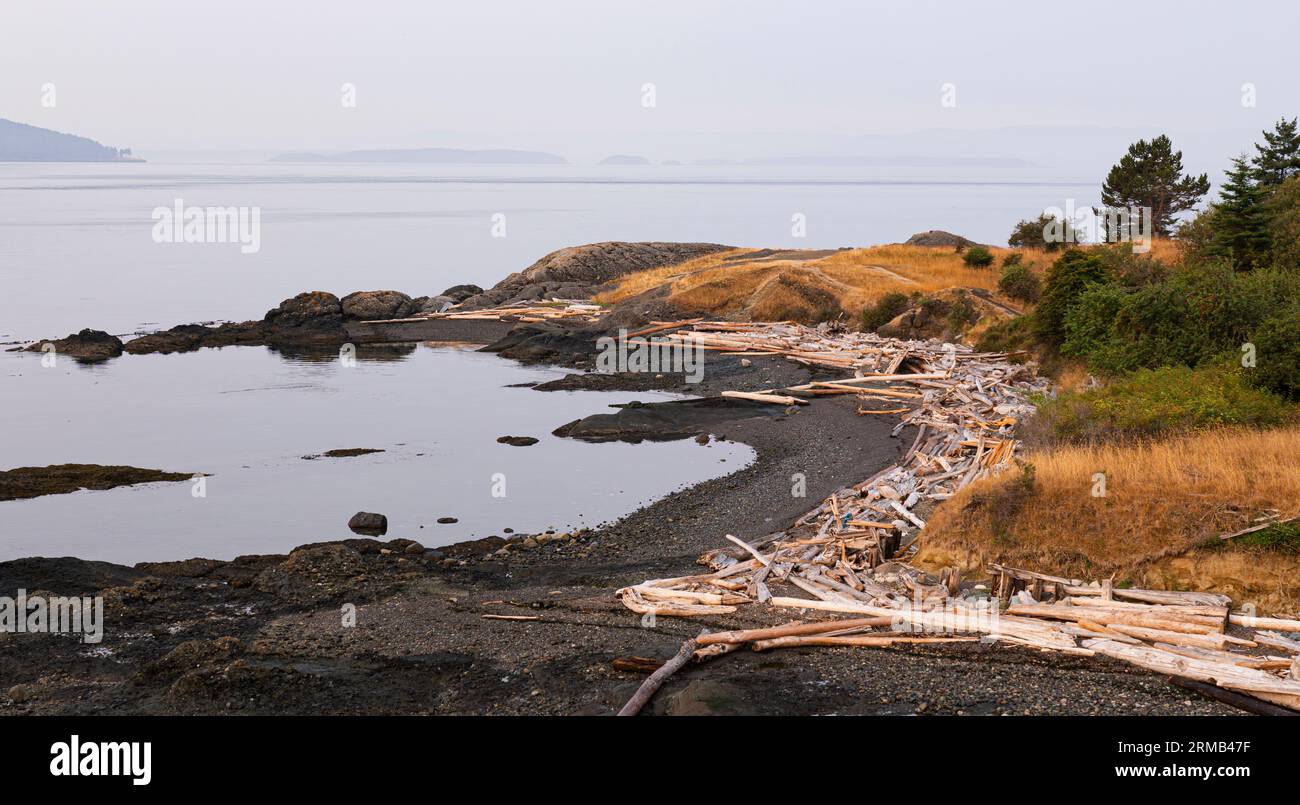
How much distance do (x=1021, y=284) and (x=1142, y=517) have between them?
32.1 m

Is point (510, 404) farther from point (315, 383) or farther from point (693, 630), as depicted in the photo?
point (693, 630)

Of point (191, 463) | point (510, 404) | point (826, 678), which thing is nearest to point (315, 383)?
point (510, 404)

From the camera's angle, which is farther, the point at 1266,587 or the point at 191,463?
the point at 191,463

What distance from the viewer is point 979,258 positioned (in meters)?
55.8

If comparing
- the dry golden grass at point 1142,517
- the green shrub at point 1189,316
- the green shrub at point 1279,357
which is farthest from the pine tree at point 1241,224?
the dry golden grass at point 1142,517

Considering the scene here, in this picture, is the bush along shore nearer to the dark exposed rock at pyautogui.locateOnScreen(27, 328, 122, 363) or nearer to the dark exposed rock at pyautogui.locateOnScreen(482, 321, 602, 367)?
the dark exposed rock at pyautogui.locateOnScreen(482, 321, 602, 367)

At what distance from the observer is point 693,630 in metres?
16.3

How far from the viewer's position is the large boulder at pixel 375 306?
6906 cm

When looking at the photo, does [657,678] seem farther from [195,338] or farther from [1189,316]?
[195,338]

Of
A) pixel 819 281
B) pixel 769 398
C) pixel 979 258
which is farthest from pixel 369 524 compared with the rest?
pixel 979 258

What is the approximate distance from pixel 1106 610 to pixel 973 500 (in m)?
3.65

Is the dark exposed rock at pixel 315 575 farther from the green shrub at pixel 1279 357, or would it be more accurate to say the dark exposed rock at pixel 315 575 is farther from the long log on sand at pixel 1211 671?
the green shrub at pixel 1279 357

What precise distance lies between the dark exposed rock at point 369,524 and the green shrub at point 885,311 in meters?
29.8
